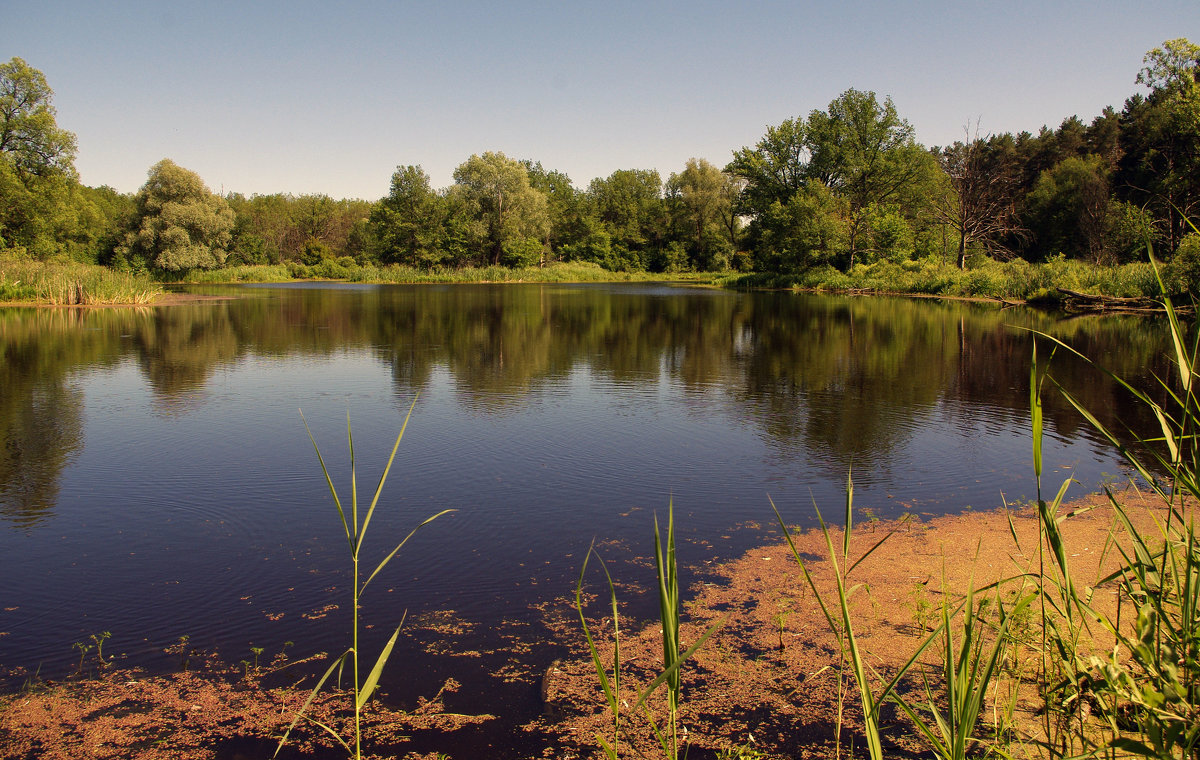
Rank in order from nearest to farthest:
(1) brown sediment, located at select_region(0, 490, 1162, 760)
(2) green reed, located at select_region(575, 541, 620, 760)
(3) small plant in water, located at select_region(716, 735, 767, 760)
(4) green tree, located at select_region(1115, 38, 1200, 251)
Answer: (2) green reed, located at select_region(575, 541, 620, 760), (3) small plant in water, located at select_region(716, 735, 767, 760), (1) brown sediment, located at select_region(0, 490, 1162, 760), (4) green tree, located at select_region(1115, 38, 1200, 251)

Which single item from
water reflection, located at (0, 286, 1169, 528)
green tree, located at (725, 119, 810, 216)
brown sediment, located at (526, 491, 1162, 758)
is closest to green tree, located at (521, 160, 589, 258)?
green tree, located at (725, 119, 810, 216)

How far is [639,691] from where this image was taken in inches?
142

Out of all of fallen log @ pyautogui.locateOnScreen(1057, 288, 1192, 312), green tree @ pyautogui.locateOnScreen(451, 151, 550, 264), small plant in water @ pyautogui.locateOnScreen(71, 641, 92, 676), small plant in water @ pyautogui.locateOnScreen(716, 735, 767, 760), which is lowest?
small plant in water @ pyautogui.locateOnScreen(716, 735, 767, 760)

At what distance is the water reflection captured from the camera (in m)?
10.3

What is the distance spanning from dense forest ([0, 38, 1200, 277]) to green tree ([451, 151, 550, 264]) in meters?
0.15

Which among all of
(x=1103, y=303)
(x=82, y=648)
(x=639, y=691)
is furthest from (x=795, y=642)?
(x=1103, y=303)

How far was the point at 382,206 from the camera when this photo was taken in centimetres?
7369

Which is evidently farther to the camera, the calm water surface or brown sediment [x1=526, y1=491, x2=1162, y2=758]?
the calm water surface

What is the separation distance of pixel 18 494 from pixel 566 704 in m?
6.50

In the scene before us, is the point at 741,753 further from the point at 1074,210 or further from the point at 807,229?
the point at 1074,210

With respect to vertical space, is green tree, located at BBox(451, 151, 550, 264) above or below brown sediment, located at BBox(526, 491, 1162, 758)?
above

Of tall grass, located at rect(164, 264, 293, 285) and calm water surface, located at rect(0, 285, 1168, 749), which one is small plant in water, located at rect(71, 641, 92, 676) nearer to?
calm water surface, located at rect(0, 285, 1168, 749)

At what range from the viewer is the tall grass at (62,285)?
2936 cm

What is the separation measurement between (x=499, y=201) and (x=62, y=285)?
43246 mm
